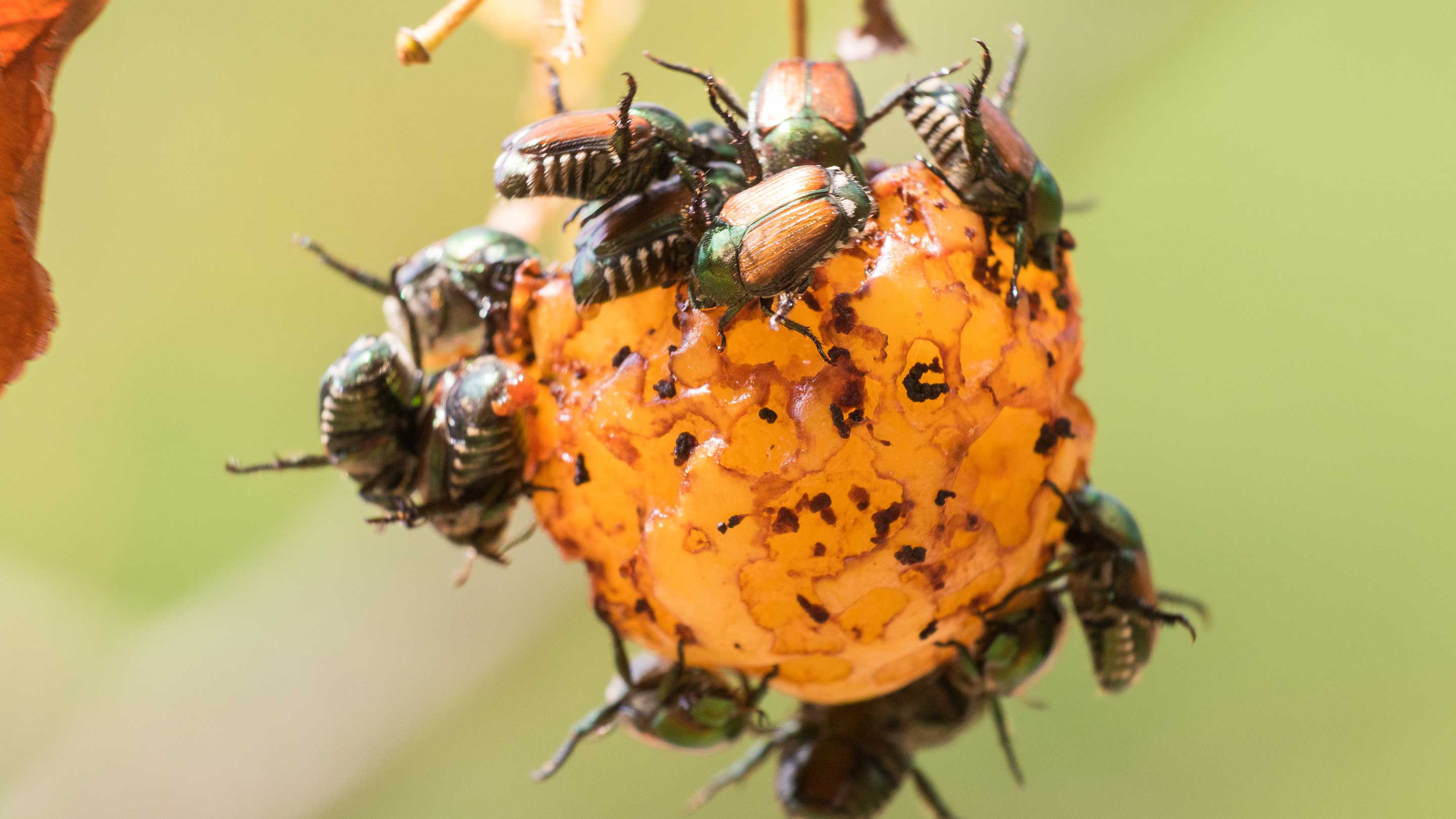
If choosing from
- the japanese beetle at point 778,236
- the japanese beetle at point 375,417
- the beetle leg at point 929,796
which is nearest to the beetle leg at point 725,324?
the japanese beetle at point 778,236

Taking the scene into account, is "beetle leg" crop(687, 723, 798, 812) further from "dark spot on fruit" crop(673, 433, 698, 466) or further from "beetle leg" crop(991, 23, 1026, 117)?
"beetle leg" crop(991, 23, 1026, 117)

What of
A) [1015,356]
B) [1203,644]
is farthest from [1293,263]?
[1015,356]

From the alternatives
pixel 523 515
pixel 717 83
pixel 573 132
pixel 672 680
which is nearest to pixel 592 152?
pixel 573 132

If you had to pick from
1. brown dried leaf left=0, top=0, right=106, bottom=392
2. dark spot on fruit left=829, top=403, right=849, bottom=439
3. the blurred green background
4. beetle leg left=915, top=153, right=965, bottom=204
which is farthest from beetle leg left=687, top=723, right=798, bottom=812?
the blurred green background

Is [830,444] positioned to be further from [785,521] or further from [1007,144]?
[1007,144]

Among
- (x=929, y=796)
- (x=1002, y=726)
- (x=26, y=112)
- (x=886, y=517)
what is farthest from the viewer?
(x=929, y=796)
